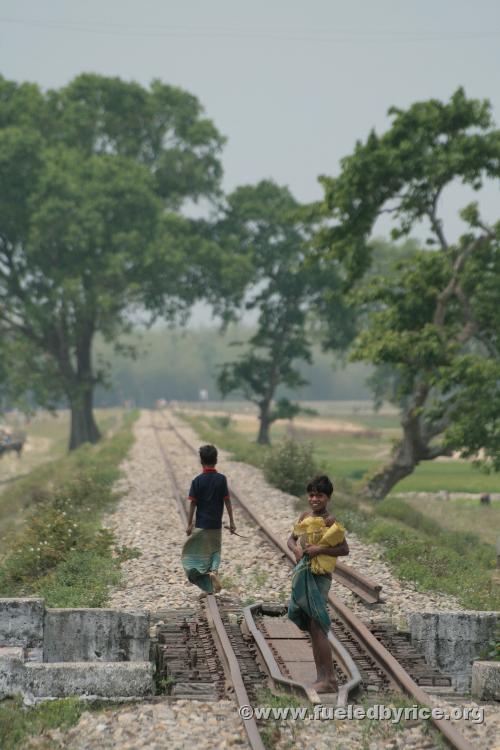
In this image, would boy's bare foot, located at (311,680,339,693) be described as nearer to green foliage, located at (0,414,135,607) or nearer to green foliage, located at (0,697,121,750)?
green foliage, located at (0,697,121,750)

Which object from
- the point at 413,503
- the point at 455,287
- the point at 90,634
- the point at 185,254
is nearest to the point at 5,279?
the point at 185,254

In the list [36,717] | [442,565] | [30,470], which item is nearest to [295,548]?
[36,717]

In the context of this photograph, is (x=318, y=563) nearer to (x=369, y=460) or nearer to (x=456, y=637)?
(x=456, y=637)

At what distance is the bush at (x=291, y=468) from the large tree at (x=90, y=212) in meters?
17.6

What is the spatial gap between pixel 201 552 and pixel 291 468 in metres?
13.4

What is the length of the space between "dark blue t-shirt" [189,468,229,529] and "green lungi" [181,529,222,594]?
Answer: 0.09 meters

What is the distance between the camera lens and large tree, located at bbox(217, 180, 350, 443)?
49.6m

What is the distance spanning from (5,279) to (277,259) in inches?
533

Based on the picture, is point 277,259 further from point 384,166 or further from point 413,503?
point 384,166

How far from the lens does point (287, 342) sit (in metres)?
50.2

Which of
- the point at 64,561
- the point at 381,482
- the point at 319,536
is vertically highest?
the point at 319,536

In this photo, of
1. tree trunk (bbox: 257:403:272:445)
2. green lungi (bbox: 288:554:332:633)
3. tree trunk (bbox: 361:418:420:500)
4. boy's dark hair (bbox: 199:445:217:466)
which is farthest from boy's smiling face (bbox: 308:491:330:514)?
tree trunk (bbox: 257:403:272:445)

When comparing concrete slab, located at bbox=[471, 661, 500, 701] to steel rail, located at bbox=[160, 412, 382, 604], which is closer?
concrete slab, located at bbox=[471, 661, 500, 701]

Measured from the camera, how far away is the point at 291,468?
2423cm
